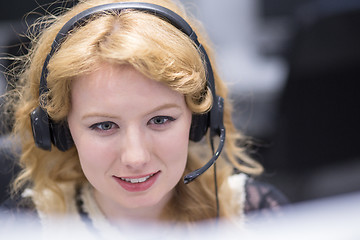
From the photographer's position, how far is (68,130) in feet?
3.19

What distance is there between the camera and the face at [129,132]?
0.84 metres

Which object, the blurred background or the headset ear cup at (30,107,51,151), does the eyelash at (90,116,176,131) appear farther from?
the blurred background

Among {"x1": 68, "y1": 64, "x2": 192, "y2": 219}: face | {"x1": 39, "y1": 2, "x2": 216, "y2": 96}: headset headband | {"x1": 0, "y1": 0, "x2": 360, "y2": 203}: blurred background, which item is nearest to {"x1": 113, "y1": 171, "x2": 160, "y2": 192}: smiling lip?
{"x1": 68, "y1": 64, "x2": 192, "y2": 219}: face

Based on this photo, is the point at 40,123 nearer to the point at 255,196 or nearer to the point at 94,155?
the point at 94,155

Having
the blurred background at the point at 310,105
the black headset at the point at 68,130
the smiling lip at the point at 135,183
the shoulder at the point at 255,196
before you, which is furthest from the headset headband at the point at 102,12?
the blurred background at the point at 310,105

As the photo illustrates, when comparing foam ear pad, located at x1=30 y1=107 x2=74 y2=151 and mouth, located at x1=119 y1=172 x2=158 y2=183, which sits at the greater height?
foam ear pad, located at x1=30 y1=107 x2=74 y2=151

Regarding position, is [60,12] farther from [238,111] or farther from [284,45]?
[284,45]

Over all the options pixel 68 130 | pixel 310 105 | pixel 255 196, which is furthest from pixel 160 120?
pixel 310 105

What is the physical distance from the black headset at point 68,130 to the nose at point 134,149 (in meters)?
0.11

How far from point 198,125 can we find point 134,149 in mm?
204

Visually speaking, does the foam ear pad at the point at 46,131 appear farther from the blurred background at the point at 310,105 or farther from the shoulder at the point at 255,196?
the blurred background at the point at 310,105

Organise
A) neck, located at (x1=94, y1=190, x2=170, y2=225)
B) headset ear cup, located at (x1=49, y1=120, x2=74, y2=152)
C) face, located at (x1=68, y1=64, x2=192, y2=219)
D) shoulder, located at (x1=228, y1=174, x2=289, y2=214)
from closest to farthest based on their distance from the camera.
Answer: face, located at (x1=68, y1=64, x2=192, y2=219) < headset ear cup, located at (x1=49, y1=120, x2=74, y2=152) < neck, located at (x1=94, y1=190, x2=170, y2=225) < shoulder, located at (x1=228, y1=174, x2=289, y2=214)

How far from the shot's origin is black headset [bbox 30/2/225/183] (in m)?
0.88

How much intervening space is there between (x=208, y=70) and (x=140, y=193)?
11.6 inches
